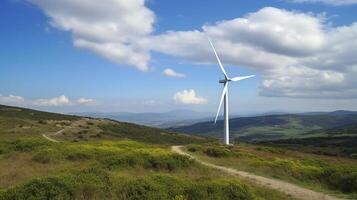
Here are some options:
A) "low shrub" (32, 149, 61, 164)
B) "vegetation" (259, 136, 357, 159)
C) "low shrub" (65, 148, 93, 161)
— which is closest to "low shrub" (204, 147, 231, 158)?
"low shrub" (65, 148, 93, 161)

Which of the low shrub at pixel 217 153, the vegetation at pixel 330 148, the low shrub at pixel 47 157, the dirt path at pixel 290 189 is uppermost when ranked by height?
the low shrub at pixel 47 157

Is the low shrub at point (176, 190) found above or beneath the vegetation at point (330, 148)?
above

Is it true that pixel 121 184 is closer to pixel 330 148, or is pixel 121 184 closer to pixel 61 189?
pixel 61 189

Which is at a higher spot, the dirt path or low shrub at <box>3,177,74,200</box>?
A: low shrub at <box>3,177,74,200</box>

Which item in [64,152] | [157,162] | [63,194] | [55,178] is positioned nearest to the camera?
[63,194]

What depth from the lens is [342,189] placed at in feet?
95.6

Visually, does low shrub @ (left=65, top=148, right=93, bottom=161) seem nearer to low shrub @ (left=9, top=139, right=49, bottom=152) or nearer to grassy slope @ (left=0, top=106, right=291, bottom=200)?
grassy slope @ (left=0, top=106, right=291, bottom=200)

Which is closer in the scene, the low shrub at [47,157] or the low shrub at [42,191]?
the low shrub at [42,191]

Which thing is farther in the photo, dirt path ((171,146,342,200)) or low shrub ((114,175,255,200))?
dirt path ((171,146,342,200))

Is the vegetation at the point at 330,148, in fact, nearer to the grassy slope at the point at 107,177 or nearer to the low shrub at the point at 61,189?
the grassy slope at the point at 107,177

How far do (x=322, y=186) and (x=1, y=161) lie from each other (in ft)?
91.6

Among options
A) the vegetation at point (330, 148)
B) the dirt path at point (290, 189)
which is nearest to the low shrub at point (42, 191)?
the dirt path at point (290, 189)

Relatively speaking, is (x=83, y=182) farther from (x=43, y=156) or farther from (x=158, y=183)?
(x=43, y=156)

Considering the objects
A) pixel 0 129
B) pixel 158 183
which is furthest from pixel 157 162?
pixel 0 129
